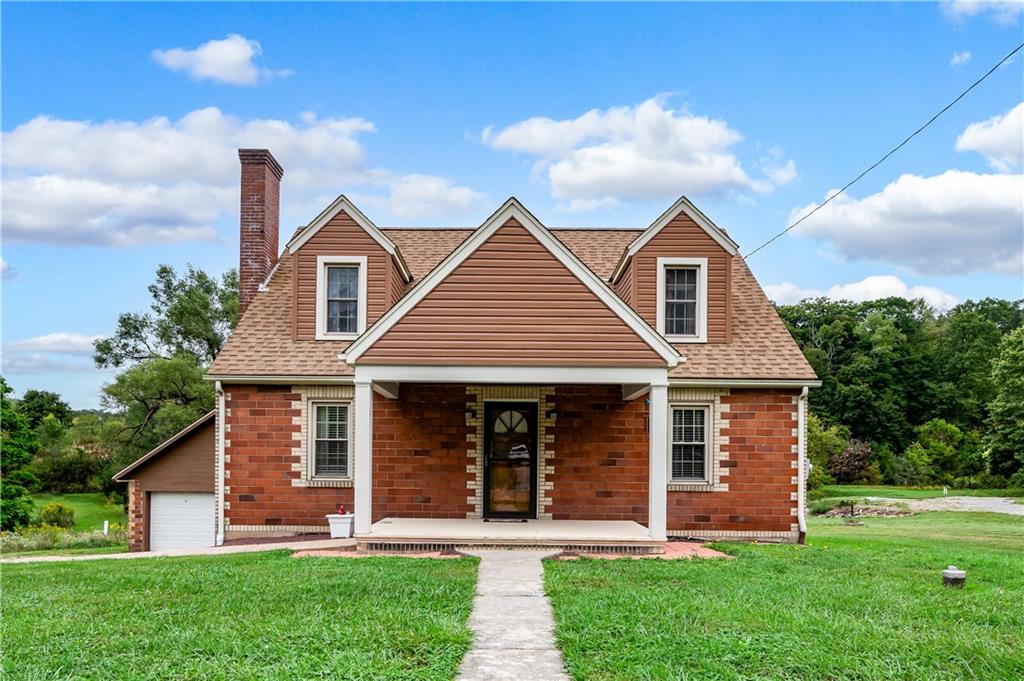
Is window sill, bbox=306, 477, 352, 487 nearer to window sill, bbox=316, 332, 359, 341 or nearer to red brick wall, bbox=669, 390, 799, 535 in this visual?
window sill, bbox=316, 332, 359, 341

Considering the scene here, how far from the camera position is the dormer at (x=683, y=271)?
16.0 metres

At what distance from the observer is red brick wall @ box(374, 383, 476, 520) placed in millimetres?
15500

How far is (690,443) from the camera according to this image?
51.6ft

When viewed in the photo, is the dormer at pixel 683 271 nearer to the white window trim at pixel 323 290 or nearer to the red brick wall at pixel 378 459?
the red brick wall at pixel 378 459

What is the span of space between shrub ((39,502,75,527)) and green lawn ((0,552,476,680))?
25680 mm

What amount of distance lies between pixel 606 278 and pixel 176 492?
10.2m

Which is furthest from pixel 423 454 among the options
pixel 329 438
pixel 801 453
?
pixel 801 453

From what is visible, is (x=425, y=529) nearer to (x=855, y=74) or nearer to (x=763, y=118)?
(x=763, y=118)

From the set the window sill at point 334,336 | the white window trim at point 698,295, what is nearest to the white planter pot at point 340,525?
the window sill at point 334,336

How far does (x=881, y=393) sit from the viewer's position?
5969cm

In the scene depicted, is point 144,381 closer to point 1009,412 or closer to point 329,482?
point 329,482

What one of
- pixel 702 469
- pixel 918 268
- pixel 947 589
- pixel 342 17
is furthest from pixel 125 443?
pixel 918 268

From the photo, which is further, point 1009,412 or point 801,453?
point 1009,412

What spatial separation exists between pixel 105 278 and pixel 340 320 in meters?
5.70
